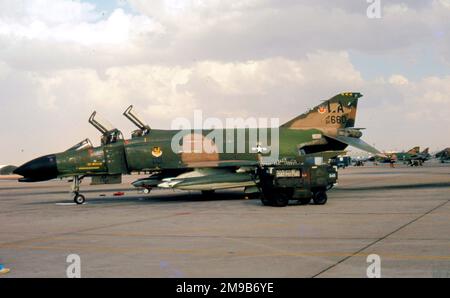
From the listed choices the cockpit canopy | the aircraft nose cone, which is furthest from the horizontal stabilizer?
the aircraft nose cone

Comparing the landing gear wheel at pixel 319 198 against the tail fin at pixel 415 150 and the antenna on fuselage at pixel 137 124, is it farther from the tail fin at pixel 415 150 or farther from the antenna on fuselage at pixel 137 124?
the tail fin at pixel 415 150

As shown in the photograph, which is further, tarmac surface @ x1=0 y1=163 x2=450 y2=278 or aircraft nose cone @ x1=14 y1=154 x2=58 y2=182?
→ aircraft nose cone @ x1=14 y1=154 x2=58 y2=182

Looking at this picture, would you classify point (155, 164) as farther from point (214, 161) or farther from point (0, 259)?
point (0, 259)

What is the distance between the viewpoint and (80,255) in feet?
32.6

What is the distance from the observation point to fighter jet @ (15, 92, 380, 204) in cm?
2197

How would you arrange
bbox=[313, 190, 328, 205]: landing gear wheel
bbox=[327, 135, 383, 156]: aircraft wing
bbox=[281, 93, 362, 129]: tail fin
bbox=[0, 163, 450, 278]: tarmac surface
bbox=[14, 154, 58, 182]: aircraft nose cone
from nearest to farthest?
bbox=[0, 163, 450, 278]: tarmac surface < bbox=[313, 190, 328, 205]: landing gear wheel < bbox=[14, 154, 58, 182]: aircraft nose cone < bbox=[327, 135, 383, 156]: aircraft wing < bbox=[281, 93, 362, 129]: tail fin

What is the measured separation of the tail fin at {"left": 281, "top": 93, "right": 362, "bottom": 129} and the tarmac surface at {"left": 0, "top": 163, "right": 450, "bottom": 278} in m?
8.59

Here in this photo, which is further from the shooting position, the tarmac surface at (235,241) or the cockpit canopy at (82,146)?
the cockpit canopy at (82,146)

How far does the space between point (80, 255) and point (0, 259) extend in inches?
56.0
